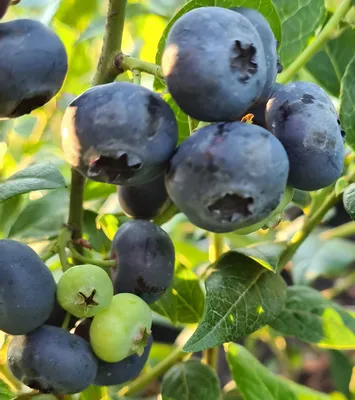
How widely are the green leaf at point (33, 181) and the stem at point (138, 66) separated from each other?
162 millimetres

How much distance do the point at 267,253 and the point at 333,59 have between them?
0.43 metres

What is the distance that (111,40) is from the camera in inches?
29.7

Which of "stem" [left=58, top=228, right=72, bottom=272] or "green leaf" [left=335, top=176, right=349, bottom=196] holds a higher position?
"green leaf" [left=335, top=176, right=349, bottom=196]

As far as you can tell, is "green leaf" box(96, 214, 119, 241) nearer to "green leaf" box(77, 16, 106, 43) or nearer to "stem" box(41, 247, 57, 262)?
"stem" box(41, 247, 57, 262)

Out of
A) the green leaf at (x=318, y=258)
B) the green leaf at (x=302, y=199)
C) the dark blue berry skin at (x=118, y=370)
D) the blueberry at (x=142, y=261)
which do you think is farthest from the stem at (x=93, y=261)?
the green leaf at (x=318, y=258)

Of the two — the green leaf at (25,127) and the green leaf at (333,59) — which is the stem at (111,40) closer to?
the green leaf at (333,59)

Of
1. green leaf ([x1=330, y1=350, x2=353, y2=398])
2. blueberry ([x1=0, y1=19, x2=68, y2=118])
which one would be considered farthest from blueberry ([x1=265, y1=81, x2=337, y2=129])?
green leaf ([x1=330, y1=350, x2=353, y2=398])

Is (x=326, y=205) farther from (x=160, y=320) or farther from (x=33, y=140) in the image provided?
(x=160, y=320)

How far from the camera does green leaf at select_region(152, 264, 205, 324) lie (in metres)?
1.08

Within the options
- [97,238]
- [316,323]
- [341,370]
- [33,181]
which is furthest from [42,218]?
[341,370]

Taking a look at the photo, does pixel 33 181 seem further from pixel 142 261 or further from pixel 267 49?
pixel 267 49

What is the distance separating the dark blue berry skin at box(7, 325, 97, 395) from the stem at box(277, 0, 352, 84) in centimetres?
48

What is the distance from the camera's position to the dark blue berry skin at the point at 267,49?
701 millimetres

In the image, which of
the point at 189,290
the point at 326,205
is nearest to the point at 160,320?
the point at 189,290
